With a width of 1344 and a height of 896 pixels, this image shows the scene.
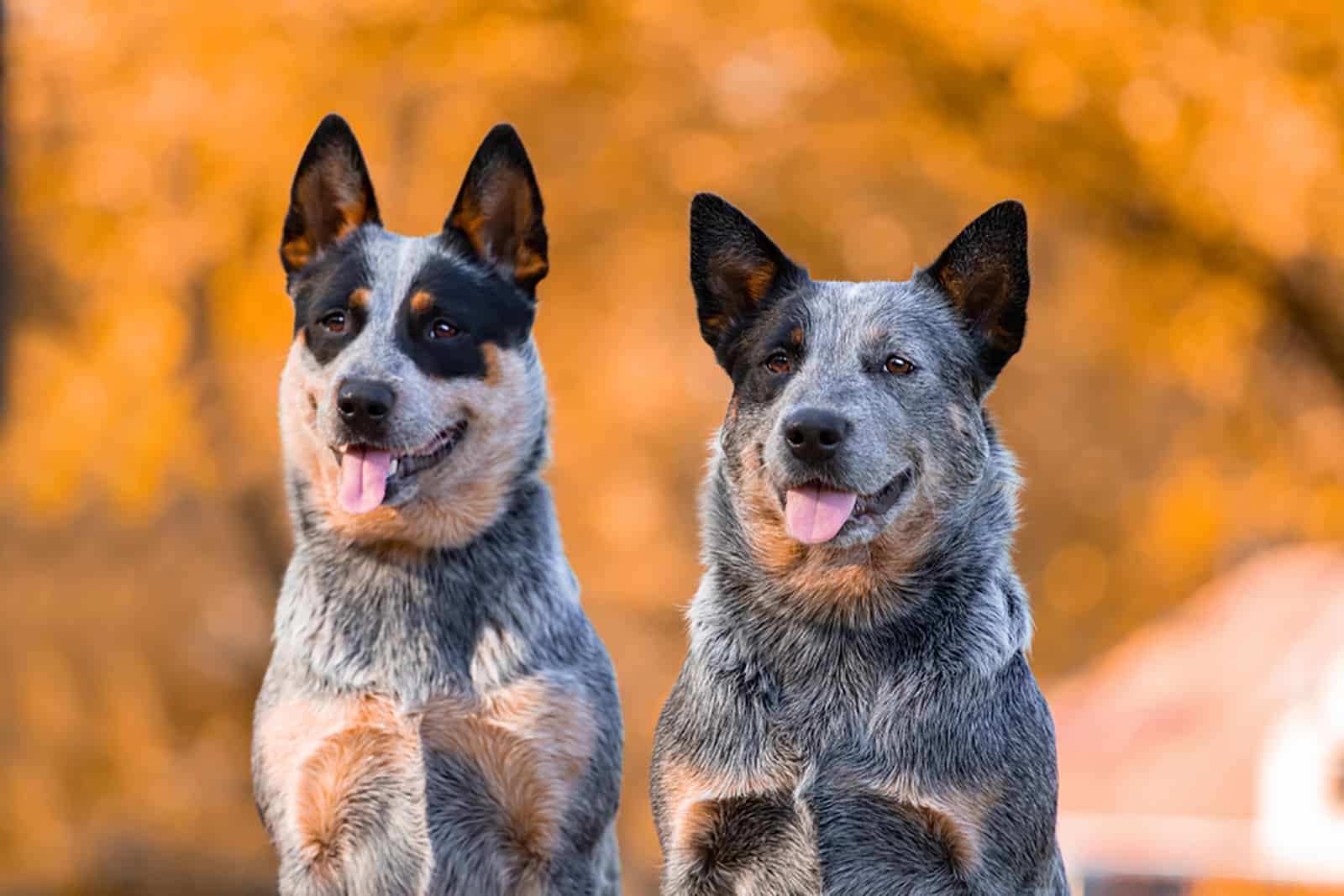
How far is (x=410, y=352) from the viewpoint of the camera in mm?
4496

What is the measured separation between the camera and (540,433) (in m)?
4.77

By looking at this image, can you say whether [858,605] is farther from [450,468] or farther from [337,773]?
[337,773]

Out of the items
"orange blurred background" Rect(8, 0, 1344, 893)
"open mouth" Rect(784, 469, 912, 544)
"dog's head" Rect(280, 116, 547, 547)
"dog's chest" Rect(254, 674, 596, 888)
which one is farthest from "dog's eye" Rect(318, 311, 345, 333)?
"orange blurred background" Rect(8, 0, 1344, 893)

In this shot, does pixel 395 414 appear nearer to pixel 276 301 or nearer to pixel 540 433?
pixel 540 433

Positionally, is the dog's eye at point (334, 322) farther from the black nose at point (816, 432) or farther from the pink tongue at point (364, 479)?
the black nose at point (816, 432)

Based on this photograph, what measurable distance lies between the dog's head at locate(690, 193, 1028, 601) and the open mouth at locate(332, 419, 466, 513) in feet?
2.83

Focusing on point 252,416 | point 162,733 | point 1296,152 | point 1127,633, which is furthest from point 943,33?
point 162,733

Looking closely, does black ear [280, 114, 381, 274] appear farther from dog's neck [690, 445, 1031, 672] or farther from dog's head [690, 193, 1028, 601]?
dog's neck [690, 445, 1031, 672]

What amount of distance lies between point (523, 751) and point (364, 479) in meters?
0.80

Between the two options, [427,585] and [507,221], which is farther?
[507,221]

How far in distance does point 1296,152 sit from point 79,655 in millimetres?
10627

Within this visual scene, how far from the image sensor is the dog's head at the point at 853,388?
12.6 ft

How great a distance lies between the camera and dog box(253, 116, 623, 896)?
4324mm

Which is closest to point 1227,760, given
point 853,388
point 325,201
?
point 853,388
